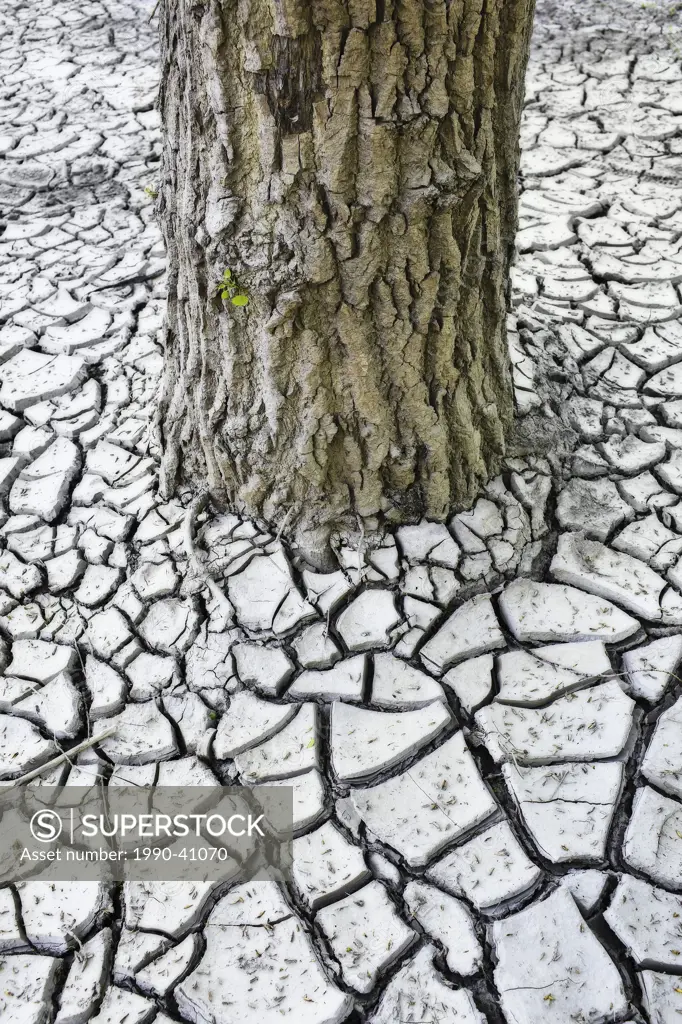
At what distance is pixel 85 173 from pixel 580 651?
282cm

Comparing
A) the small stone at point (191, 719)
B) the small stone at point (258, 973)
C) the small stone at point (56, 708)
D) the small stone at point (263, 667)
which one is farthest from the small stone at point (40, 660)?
the small stone at point (258, 973)

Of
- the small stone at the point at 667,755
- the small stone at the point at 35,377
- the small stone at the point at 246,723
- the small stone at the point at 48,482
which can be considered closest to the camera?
the small stone at the point at 667,755

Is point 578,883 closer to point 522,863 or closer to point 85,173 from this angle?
point 522,863

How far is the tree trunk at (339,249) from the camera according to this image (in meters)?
1.25

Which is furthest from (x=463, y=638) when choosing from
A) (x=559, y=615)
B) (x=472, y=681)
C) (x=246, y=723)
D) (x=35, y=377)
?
(x=35, y=377)

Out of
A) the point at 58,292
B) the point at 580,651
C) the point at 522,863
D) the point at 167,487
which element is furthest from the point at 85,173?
the point at 522,863

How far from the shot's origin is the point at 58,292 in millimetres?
2617

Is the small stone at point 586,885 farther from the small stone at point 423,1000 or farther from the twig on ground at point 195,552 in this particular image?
the twig on ground at point 195,552

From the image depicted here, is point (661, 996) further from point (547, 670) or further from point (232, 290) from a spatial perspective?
point (232, 290)

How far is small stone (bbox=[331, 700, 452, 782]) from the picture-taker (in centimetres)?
142

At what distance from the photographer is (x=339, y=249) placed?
1390 mm
